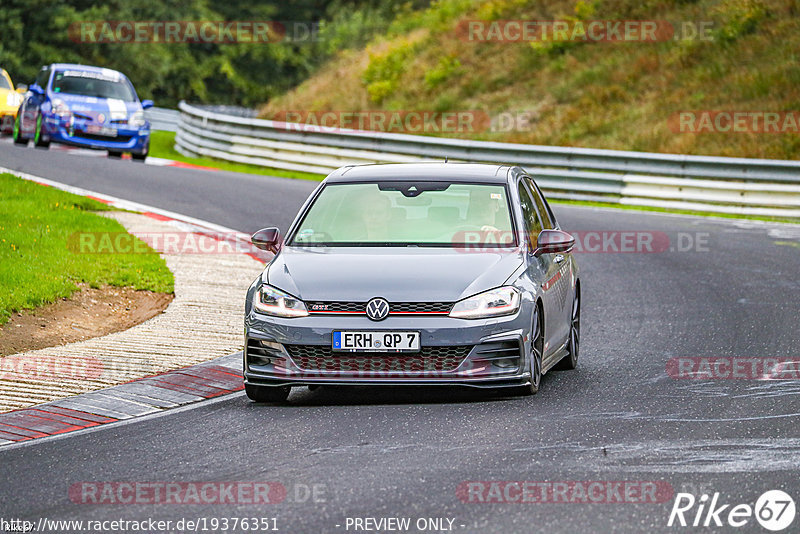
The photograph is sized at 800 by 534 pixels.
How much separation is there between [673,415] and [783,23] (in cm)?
2748

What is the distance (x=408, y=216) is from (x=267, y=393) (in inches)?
69.2

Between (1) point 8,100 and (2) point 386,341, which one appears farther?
(1) point 8,100

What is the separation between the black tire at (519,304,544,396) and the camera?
27.7 feet

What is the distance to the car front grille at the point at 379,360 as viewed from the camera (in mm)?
8062

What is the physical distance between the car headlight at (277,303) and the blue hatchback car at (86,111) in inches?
686

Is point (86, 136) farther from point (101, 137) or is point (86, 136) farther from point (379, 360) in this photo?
point (379, 360)

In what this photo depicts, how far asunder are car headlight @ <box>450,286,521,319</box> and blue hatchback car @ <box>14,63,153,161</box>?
1805cm

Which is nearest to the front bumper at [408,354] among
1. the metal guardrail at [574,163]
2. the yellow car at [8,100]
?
the metal guardrail at [574,163]

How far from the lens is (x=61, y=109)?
24.9 metres

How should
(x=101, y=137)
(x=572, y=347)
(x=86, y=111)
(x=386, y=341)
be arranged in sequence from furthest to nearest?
1. (x=101, y=137)
2. (x=86, y=111)
3. (x=572, y=347)
4. (x=386, y=341)

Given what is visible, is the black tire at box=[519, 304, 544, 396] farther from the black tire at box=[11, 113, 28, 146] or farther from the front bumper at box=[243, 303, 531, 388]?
the black tire at box=[11, 113, 28, 146]

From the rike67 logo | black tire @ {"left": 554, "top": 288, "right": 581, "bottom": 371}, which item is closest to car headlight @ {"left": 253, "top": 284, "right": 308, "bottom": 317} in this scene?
black tire @ {"left": 554, "top": 288, "right": 581, "bottom": 371}

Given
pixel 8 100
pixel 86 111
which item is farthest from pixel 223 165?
pixel 86 111

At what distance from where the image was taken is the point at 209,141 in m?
31.0
